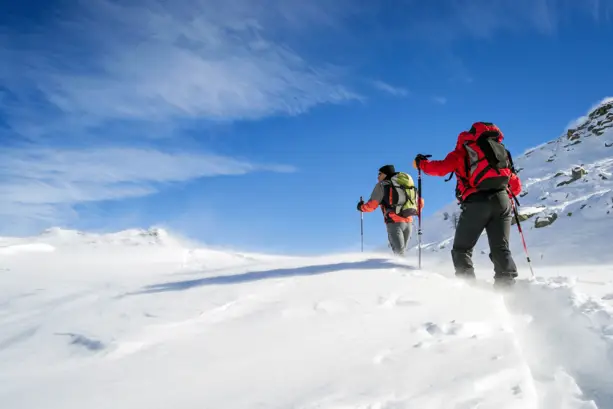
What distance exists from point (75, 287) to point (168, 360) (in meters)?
2.97

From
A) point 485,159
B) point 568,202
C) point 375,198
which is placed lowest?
point 485,159

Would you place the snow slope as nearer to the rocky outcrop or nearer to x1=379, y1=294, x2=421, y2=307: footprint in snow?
x1=379, y1=294, x2=421, y2=307: footprint in snow

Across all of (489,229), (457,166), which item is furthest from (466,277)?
(457,166)

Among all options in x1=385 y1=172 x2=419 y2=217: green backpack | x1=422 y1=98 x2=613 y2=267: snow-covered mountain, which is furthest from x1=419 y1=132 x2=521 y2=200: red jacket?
x1=422 y1=98 x2=613 y2=267: snow-covered mountain

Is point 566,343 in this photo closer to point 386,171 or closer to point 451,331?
point 451,331

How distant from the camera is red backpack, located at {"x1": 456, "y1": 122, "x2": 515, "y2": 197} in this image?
17.7ft

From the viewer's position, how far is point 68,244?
9.59 metres

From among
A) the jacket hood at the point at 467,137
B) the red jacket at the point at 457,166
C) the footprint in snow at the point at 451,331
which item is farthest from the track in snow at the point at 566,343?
the jacket hood at the point at 467,137

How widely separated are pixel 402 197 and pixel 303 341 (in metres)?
6.17

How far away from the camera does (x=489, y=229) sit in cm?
577

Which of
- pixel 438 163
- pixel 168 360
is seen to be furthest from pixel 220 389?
pixel 438 163

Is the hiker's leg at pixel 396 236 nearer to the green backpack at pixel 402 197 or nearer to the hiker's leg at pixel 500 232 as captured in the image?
the green backpack at pixel 402 197

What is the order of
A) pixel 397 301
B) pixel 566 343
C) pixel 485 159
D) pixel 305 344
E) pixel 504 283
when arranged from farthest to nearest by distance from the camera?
pixel 485 159 < pixel 504 283 < pixel 397 301 < pixel 566 343 < pixel 305 344

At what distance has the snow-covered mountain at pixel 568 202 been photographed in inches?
467
